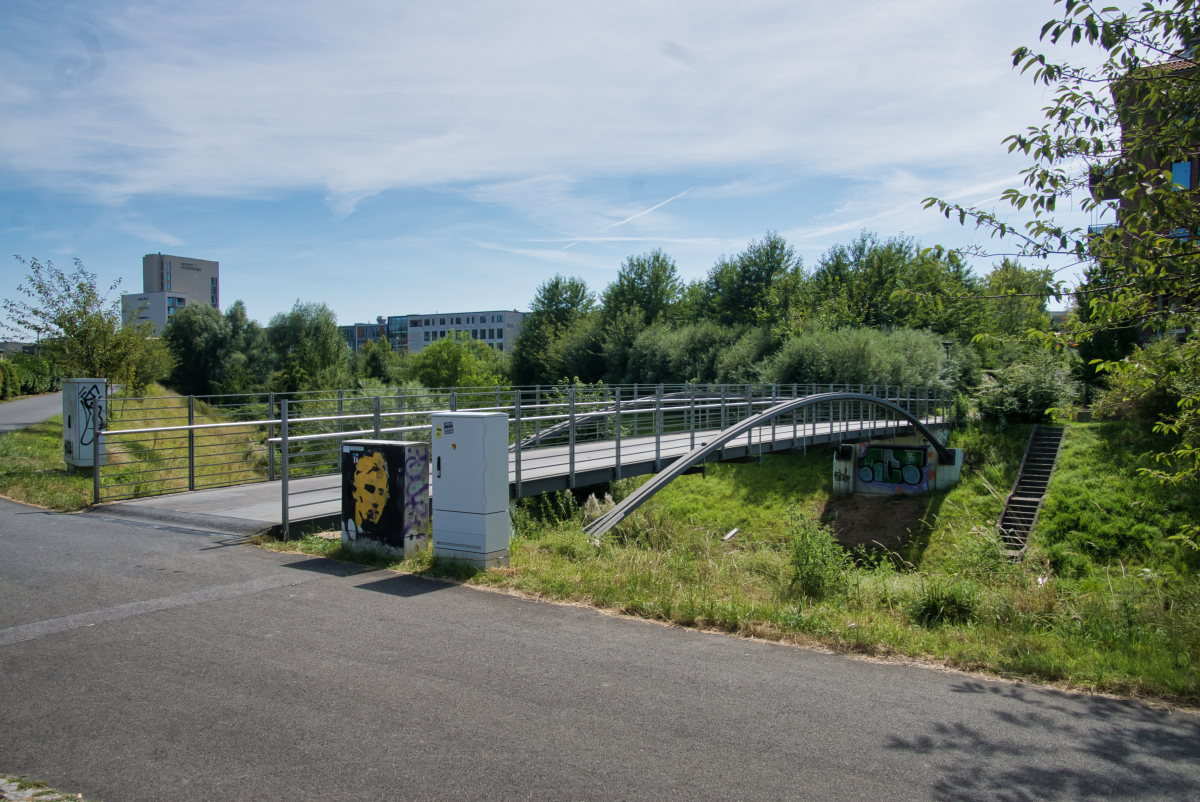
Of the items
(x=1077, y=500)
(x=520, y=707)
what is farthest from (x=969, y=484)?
(x=520, y=707)

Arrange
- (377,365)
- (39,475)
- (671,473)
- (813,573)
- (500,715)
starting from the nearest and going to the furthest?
(500,715), (813,573), (39,475), (671,473), (377,365)

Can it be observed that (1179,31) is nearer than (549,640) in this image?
No

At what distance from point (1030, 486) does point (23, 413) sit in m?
36.3

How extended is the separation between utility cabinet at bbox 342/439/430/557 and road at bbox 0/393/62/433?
16877 millimetres

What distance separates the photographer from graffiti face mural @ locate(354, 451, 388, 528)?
7.36 meters

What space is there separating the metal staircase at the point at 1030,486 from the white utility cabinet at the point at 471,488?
21959mm

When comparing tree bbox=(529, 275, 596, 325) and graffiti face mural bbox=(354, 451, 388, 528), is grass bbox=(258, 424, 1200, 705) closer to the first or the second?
graffiti face mural bbox=(354, 451, 388, 528)

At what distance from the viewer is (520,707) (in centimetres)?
389

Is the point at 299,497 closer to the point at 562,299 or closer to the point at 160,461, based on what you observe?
the point at 160,461

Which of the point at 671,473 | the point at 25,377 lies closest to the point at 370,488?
the point at 671,473

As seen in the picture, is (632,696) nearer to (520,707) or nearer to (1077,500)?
(520,707)

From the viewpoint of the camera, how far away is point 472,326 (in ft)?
408

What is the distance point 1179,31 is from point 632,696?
6.53 m

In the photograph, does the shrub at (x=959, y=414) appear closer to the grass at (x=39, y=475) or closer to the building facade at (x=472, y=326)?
the grass at (x=39, y=475)
